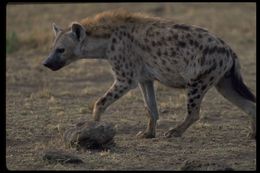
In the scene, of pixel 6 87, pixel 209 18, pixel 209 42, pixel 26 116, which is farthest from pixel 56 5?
pixel 209 42

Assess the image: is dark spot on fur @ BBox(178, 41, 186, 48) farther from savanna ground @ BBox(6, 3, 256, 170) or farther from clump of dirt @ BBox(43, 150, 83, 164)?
clump of dirt @ BBox(43, 150, 83, 164)

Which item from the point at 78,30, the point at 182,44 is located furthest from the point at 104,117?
the point at 182,44

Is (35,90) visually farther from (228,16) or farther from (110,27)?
(228,16)

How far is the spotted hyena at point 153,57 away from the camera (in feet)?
23.5

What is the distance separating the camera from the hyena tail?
7.23 metres

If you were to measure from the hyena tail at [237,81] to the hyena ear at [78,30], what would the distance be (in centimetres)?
148

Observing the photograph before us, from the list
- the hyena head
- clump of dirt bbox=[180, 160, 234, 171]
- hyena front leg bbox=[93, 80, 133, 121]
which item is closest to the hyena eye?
the hyena head

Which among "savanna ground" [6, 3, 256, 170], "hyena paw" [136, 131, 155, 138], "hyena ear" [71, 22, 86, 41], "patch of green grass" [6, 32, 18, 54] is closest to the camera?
"savanna ground" [6, 3, 256, 170]

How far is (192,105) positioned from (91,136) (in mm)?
1105

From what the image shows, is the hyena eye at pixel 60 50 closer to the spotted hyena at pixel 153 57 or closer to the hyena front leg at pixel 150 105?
the spotted hyena at pixel 153 57

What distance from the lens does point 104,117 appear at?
8.38 metres

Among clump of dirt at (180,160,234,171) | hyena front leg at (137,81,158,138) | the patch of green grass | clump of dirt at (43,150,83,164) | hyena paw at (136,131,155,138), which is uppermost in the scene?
the patch of green grass

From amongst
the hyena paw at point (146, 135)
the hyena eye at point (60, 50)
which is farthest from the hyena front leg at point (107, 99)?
the hyena eye at point (60, 50)

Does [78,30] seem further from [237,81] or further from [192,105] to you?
[237,81]
